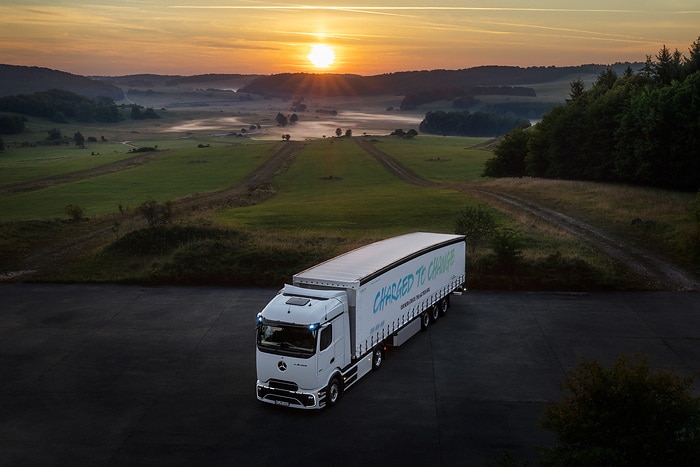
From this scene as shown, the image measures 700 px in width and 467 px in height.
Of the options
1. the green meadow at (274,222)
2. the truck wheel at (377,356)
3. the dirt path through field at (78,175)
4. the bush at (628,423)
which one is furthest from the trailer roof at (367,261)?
the dirt path through field at (78,175)

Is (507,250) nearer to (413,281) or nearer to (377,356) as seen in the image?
(413,281)

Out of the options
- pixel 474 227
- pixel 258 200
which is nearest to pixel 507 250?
pixel 474 227

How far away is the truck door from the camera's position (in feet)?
68.7

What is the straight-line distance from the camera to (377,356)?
25391 millimetres

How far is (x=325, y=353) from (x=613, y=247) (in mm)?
32266

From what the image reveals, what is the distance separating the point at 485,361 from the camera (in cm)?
2656

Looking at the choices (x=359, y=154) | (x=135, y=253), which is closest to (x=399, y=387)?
(x=135, y=253)

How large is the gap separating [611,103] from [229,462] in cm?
8363

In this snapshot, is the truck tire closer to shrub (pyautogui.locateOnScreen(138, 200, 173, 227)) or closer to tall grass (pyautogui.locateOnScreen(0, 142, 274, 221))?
shrub (pyautogui.locateOnScreen(138, 200, 173, 227))

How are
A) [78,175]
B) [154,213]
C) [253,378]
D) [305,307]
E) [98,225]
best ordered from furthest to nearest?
[78,175], [98,225], [154,213], [253,378], [305,307]

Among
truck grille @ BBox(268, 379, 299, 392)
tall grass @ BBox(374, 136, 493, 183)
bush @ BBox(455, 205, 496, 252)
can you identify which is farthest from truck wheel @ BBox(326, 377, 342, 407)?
tall grass @ BBox(374, 136, 493, 183)

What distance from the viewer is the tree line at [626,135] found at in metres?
69.5

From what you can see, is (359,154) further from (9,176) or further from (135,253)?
(135,253)

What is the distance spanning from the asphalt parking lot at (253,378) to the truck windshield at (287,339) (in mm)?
2601
